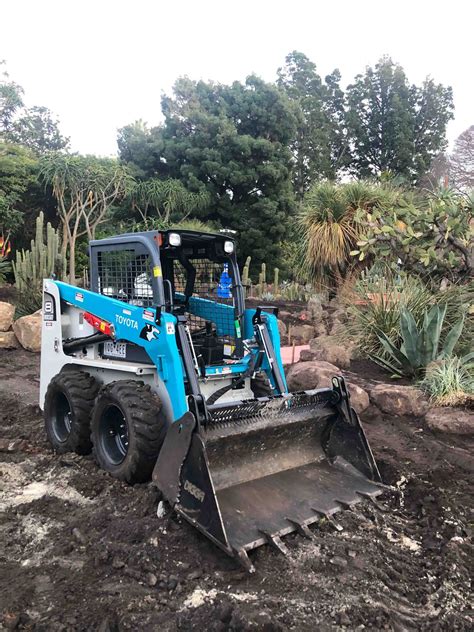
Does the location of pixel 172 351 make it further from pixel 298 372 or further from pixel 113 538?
pixel 298 372

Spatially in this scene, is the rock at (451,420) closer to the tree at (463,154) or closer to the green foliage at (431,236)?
the green foliage at (431,236)

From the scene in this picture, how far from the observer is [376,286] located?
29.5 ft

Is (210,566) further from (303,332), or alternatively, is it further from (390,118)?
(390,118)

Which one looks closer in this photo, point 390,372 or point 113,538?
point 113,538

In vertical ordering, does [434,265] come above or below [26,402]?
above

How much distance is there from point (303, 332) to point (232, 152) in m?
15.8

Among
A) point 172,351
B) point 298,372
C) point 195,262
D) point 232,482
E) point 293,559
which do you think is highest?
point 195,262

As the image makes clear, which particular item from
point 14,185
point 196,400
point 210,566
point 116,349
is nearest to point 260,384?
point 116,349

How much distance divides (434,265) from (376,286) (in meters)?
1.02

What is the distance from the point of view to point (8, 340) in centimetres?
1073

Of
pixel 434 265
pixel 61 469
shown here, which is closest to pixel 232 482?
pixel 61 469

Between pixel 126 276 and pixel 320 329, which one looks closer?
pixel 126 276

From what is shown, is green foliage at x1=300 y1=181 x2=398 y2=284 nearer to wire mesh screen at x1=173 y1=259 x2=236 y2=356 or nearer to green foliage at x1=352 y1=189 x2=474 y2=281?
green foliage at x1=352 y1=189 x2=474 y2=281

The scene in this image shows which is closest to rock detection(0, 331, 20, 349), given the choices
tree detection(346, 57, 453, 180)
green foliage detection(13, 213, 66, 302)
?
green foliage detection(13, 213, 66, 302)
